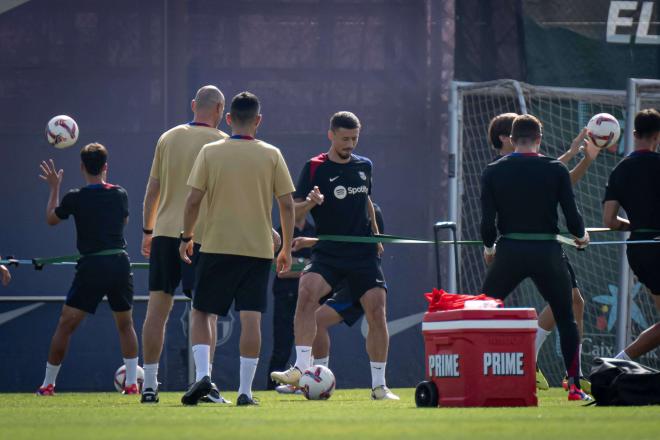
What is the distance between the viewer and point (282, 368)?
13398mm

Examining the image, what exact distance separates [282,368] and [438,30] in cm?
371

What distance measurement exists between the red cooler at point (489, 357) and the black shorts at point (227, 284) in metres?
1.26

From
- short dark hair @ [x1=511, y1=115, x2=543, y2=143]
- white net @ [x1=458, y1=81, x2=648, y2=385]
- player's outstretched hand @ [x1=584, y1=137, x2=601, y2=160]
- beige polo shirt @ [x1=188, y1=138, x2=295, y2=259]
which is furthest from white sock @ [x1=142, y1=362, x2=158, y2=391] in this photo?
white net @ [x1=458, y1=81, x2=648, y2=385]

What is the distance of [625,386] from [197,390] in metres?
2.71

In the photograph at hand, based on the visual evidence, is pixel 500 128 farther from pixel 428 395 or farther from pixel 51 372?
pixel 51 372

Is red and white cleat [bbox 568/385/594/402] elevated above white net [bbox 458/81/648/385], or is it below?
below

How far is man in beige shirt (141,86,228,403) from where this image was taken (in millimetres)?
9836

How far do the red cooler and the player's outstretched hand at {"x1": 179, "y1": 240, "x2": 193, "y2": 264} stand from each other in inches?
67.7

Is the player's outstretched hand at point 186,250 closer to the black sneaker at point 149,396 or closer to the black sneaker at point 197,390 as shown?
the black sneaker at point 197,390

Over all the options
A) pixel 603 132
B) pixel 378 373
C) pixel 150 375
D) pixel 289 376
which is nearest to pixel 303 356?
pixel 289 376

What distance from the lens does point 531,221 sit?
372 inches

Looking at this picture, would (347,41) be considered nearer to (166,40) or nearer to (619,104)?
(166,40)

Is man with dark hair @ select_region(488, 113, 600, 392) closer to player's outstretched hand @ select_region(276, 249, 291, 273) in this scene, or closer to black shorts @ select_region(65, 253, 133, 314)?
player's outstretched hand @ select_region(276, 249, 291, 273)

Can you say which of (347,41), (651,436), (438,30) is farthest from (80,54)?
(651,436)
